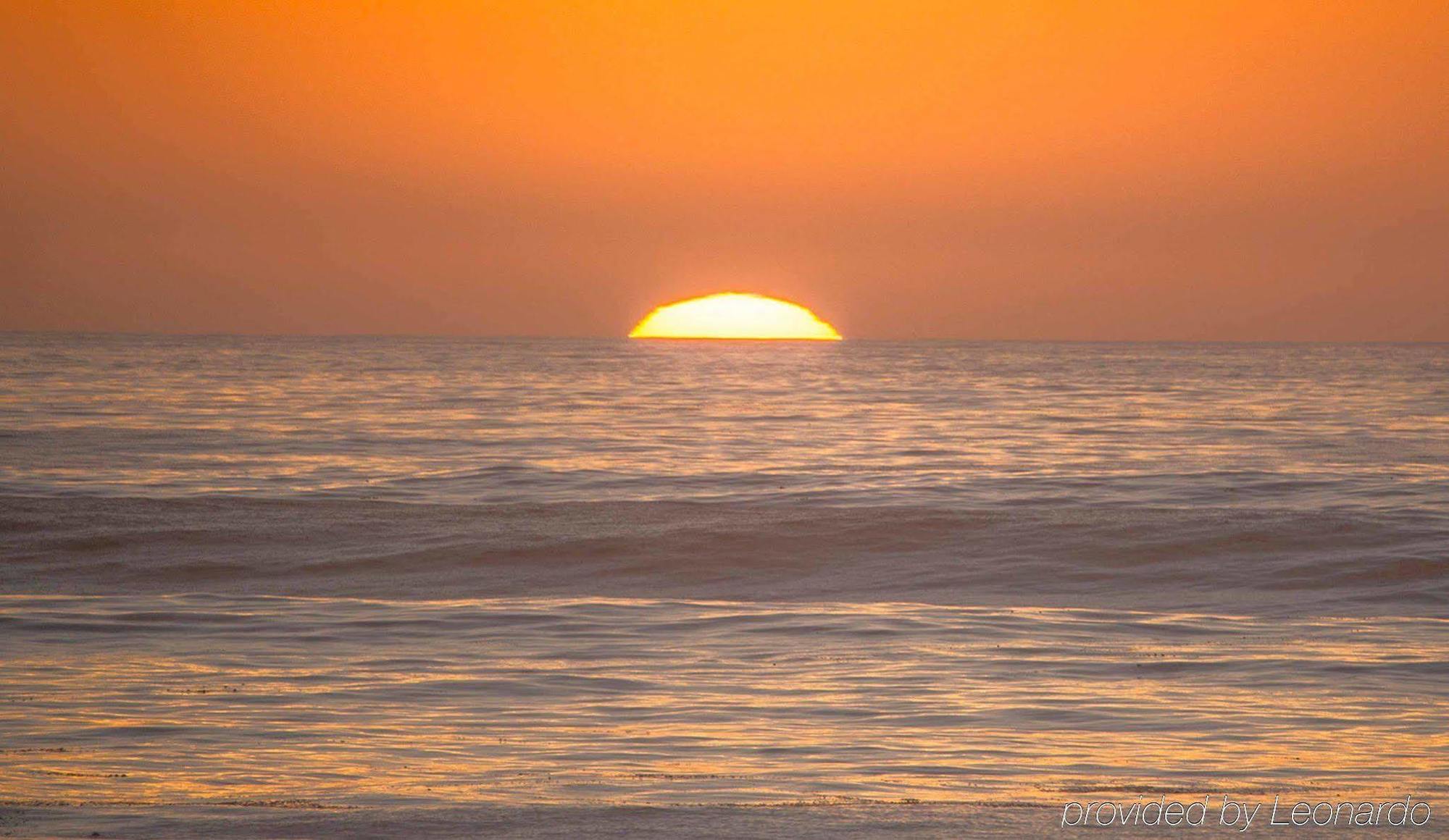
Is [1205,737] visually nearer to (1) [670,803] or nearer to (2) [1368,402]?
(1) [670,803]

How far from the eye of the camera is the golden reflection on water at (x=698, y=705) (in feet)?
23.1

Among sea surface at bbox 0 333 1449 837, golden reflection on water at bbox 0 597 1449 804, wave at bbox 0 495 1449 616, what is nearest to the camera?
sea surface at bbox 0 333 1449 837

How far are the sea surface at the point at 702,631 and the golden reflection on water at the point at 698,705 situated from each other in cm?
4

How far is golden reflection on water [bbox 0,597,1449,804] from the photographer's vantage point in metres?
7.04

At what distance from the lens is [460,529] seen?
19219 millimetres

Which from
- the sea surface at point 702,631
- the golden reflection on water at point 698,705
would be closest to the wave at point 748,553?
the sea surface at point 702,631

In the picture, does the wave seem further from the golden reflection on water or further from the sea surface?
the golden reflection on water

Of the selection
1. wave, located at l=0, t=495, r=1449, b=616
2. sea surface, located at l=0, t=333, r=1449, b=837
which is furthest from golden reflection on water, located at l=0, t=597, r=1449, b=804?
wave, located at l=0, t=495, r=1449, b=616

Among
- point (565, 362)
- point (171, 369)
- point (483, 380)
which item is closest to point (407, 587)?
point (483, 380)

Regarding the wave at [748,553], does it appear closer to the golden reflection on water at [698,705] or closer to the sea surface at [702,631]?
the sea surface at [702,631]

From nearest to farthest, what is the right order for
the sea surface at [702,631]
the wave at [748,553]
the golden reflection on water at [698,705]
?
the sea surface at [702,631]
the golden reflection on water at [698,705]
the wave at [748,553]

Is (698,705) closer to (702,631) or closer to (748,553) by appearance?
(702,631)

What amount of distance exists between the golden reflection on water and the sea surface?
42mm

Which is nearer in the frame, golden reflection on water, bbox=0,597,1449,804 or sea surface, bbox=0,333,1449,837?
sea surface, bbox=0,333,1449,837
